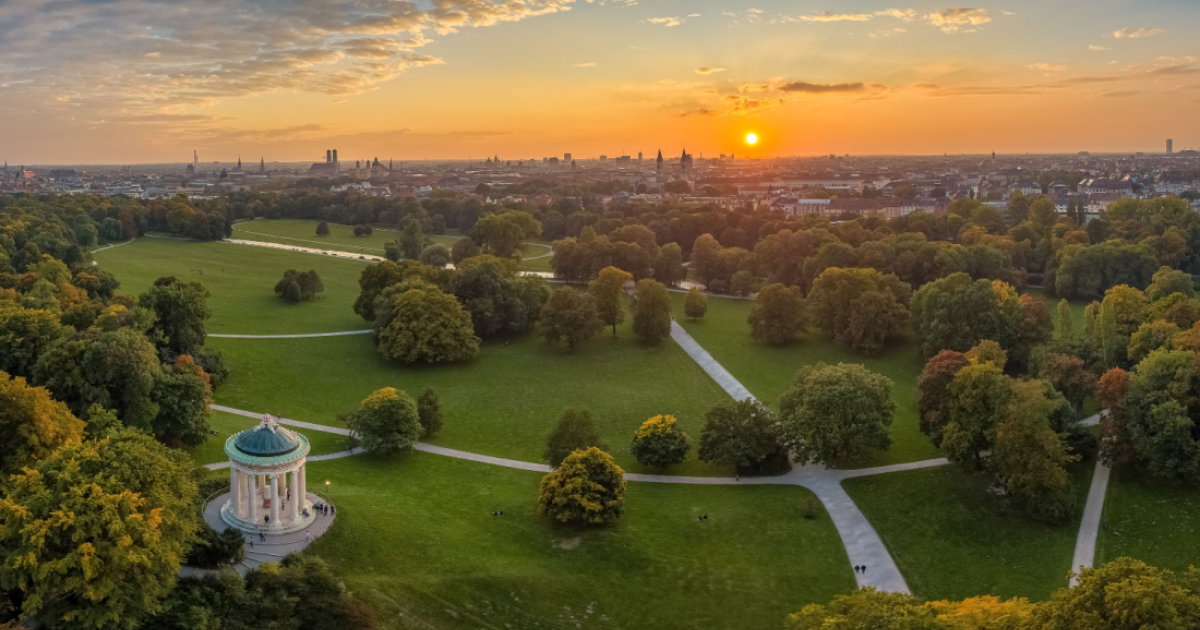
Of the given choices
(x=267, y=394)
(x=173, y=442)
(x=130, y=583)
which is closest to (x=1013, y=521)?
(x=130, y=583)

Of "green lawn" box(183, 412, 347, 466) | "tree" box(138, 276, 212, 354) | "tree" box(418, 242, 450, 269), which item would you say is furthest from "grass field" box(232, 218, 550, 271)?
"green lawn" box(183, 412, 347, 466)

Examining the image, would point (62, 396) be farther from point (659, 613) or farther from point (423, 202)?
point (423, 202)

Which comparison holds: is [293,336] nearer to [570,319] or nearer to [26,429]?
[570,319]

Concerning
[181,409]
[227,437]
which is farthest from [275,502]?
[227,437]

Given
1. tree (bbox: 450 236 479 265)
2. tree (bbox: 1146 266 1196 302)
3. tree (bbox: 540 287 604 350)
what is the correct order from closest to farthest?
tree (bbox: 1146 266 1196 302) < tree (bbox: 540 287 604 350) < tree (bbox: 450 236 479 265)

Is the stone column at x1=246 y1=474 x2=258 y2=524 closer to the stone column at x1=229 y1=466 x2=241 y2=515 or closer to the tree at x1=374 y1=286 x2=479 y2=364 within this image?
the stone column at x1=229 y1=466 x2=241 y2=515

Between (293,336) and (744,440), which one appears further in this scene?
(293,336)
